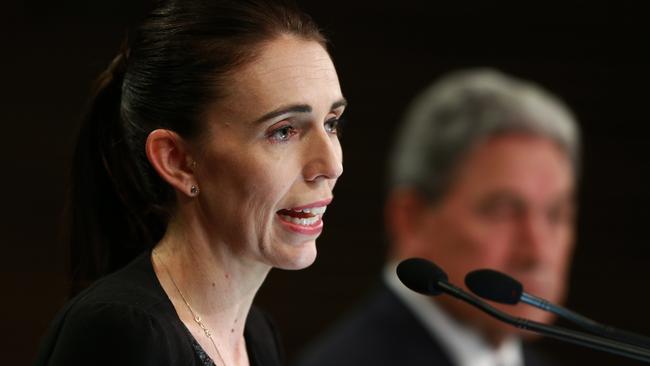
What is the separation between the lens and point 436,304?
3377 millimetres

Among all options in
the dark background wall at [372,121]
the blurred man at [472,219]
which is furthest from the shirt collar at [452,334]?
the dark background wall at [372,121]

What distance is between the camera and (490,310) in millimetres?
1634

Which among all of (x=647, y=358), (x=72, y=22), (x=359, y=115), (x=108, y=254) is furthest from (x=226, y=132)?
(x=359, y=115)

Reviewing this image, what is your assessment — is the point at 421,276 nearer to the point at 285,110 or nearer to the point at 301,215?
the point at 301,215

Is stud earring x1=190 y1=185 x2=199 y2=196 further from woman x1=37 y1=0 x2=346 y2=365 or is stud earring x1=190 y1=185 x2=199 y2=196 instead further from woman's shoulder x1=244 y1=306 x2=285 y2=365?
woman's shoulder x1=244 y1=306 x2=285 y2=365

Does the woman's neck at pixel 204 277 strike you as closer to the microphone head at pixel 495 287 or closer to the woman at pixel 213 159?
the woman at pixel 213 159

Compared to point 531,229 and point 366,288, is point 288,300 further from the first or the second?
point 531,229

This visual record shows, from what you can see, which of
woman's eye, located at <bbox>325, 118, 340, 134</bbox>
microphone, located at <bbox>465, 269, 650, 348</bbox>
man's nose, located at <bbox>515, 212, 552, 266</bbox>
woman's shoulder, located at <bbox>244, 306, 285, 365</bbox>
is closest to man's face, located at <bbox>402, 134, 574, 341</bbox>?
man's nose, located at <bbox>515, 212, 552, 266</bbox>

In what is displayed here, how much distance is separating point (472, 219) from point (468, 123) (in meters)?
0.30

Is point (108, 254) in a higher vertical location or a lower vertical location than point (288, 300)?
higher

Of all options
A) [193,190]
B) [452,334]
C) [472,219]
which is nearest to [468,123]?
[472,219]

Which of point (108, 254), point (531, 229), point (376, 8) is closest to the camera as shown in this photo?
point (108, 254)

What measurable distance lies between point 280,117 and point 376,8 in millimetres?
2841

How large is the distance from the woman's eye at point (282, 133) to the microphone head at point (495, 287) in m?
0.37
